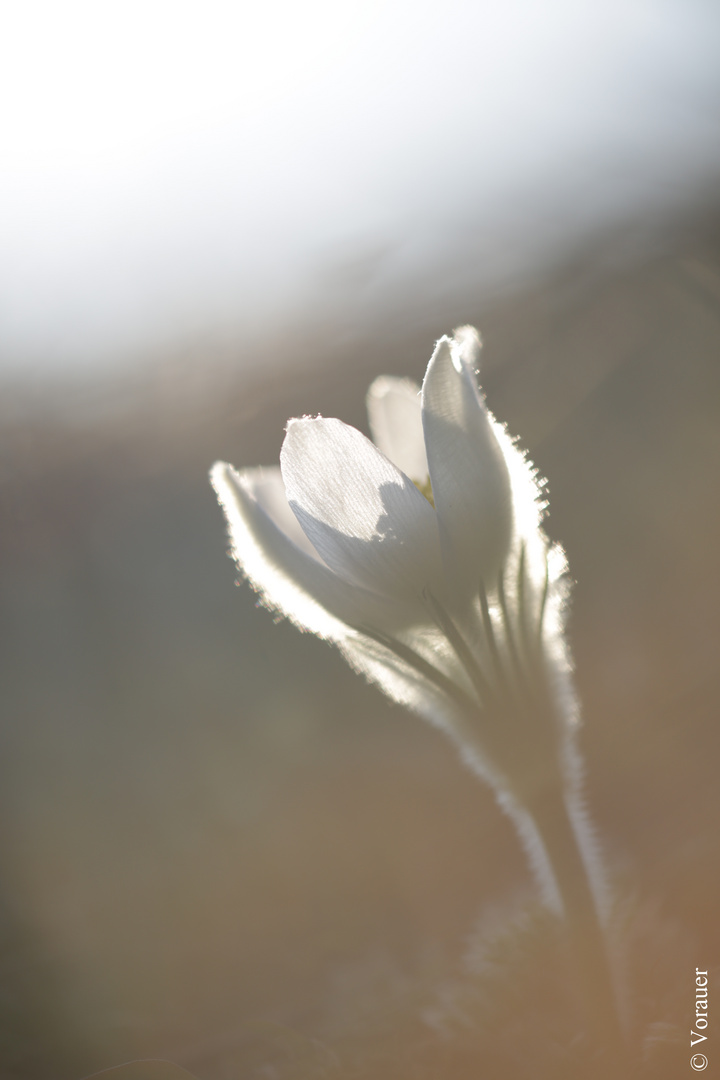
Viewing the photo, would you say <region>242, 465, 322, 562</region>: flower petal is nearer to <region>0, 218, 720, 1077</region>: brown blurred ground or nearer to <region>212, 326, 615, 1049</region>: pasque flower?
<region>212, 326, 615, 1049</region>: pasque flower

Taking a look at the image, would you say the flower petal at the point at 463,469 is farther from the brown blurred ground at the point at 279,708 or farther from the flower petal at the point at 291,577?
the brown blurred ground at the point at 279,708

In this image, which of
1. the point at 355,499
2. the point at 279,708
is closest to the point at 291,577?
the point at 355,499

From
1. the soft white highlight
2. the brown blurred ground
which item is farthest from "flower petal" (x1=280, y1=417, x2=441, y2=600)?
the brown blurred ground

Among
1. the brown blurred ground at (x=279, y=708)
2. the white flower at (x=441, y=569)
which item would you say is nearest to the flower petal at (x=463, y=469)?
the white flower at (x=441, y=569)

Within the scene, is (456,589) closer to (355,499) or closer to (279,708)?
(355,499)

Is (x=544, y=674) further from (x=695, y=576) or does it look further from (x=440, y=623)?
(x=695, y=576)
